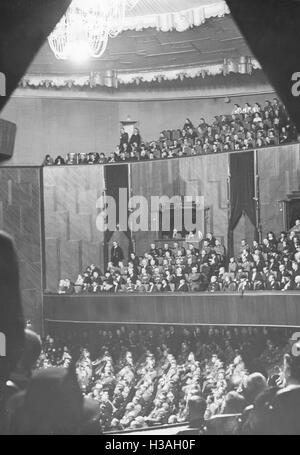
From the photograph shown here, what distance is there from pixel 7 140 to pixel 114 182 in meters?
1.51

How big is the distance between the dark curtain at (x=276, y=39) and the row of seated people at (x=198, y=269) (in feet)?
5.76

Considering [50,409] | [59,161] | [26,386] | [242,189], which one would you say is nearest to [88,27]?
[59,161]

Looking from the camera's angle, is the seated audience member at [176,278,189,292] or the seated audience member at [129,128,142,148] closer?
the seated audience member at [176,278,189,292]

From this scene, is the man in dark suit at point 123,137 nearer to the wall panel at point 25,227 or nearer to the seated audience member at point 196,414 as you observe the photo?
the wall panel at point 25,227

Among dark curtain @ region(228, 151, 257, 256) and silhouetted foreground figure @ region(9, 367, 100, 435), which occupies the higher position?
dark curtain @ region(228, 151, 257, 256)

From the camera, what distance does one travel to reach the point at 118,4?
12133mm

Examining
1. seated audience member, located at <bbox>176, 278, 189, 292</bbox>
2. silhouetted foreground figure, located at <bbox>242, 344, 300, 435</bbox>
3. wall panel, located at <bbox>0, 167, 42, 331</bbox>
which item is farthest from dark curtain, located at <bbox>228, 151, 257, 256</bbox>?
wall panel, located at <bbox>0, 167, 42, 331</bbox>

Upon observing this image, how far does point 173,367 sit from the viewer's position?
1195 centimetres

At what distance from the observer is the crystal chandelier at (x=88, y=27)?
11875 millimetres

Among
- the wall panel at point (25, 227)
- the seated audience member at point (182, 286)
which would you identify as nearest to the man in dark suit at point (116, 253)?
the seated audience member at point (182, 286)

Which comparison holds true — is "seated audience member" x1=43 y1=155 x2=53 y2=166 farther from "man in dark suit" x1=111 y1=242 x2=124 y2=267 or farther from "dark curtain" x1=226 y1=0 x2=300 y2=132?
"dark curtain" x1=226 y1=0 x2=300 y2=132

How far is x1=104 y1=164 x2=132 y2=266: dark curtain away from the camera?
1212 centimetres

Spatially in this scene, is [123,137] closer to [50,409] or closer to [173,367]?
[173,367]

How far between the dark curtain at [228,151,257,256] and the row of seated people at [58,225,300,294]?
0.26m
